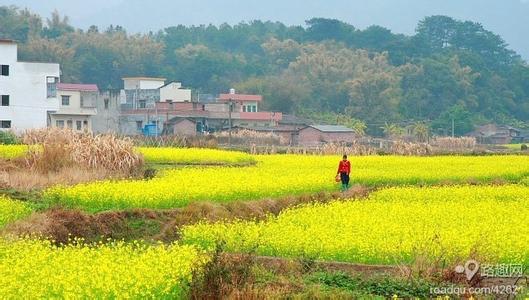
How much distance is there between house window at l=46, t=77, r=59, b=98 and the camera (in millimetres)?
56850

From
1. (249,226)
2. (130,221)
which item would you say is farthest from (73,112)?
(249,226)

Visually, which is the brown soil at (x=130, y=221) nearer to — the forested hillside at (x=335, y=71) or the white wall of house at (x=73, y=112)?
the white wall of house at (x=73, y=112)


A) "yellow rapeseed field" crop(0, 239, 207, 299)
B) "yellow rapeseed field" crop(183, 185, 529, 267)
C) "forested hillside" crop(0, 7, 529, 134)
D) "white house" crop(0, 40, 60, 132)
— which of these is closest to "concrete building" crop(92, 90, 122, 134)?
"white house" crop(0, 40, 60, 132)

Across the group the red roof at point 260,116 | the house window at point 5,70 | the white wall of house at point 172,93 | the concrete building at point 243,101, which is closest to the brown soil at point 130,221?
the house window at point 5,70

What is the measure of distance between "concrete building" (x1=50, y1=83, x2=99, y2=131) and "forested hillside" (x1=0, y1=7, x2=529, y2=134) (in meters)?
25.2

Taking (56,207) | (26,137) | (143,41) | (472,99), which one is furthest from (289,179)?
(143,41)

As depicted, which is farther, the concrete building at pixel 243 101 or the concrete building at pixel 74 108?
the concrete building at pixel 243 101

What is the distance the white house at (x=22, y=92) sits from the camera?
54406 millimetres

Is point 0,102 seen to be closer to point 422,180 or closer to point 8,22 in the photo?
point 422,180

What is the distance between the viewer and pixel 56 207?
21.7 meters

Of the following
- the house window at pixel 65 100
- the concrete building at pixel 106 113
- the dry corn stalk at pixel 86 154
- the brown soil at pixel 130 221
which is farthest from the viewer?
the concrete building at pixel 106 113

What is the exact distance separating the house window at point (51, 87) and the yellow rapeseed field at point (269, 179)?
19567 mm

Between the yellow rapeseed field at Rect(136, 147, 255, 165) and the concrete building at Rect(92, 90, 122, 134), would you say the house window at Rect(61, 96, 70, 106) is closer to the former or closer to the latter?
the concrete building at Rect(92, 90, 122, 134)

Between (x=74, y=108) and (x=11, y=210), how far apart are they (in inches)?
1855
